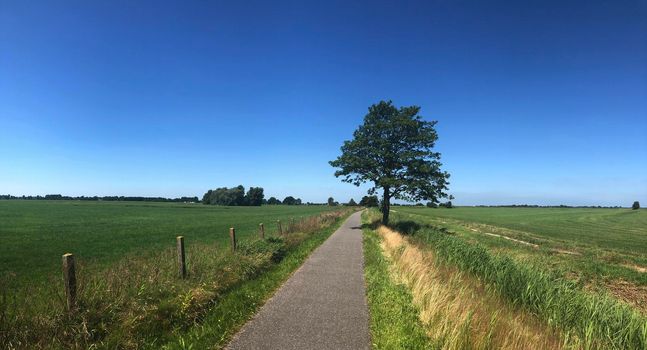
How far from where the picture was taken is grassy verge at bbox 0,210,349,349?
560 cm

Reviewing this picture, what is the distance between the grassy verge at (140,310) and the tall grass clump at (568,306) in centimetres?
600

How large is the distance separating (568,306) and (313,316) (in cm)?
555

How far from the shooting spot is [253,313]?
25.1 feet

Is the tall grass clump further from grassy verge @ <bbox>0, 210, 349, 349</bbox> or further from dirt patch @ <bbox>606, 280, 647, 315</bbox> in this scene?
grassy verge @ <bbox>0, 210, 349, 349</bbox>

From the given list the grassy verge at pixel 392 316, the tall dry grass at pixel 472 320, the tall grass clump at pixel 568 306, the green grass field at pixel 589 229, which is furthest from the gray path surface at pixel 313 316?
the green grass field at pixel 589 229

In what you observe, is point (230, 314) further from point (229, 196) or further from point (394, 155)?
point (229, 196)

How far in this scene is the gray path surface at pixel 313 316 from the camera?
6.08m

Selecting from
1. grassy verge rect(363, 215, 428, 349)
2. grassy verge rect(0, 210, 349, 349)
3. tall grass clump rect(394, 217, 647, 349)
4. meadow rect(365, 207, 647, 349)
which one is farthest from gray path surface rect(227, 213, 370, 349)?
tall grass clump rect(394, 217, 647, 349)

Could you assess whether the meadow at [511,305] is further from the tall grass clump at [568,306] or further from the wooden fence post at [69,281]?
the wooden fence post at [69,281]

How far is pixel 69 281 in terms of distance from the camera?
620cm

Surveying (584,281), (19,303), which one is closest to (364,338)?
(19,303)

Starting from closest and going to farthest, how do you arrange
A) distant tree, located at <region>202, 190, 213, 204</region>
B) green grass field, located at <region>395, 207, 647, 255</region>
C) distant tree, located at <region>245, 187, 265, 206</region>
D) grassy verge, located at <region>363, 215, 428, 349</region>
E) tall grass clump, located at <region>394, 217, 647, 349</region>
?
1. grassy verge, located at <region>363, 215, 428, 349</region>
2. tall grass clump, located at <region>394, 217, 647, 349</region>
3. green grass field, located at <region>395, 207, 647, 255</region>
4. distant tree, located at <region>245, 187, 265, 206</region>
5. distant tree, located at <region>202, 190, 213, 204</region>

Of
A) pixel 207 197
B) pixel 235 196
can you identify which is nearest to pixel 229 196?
pixel 235 196

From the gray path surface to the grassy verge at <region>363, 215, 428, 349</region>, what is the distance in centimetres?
20
